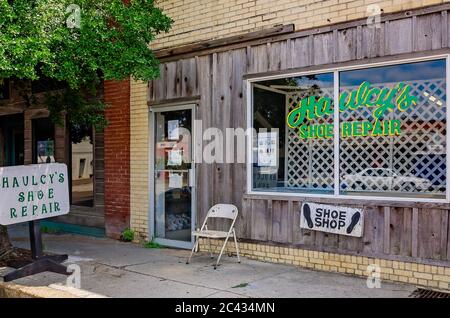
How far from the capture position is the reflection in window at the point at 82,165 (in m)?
9.46

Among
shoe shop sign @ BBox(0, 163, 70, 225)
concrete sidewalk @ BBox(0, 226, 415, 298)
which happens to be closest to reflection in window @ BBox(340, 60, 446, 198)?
concrete sidewalk @ BBox(0, 226, 415, 298)

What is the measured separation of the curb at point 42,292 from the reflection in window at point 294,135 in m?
2.85

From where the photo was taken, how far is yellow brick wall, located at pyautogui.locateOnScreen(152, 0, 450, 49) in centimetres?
585

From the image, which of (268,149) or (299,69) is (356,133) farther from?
(268,149)

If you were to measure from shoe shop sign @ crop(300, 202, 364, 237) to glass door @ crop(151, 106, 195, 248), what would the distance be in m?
2.10

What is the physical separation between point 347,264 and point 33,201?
4084 millimetres

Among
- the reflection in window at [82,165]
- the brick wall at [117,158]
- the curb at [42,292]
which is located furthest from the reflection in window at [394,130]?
the reflection in window at [82,165]

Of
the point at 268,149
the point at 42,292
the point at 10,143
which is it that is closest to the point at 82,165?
the point at 10,143

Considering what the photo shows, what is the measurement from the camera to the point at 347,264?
5.88 m

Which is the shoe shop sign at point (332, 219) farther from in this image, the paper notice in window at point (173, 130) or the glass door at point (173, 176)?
the paper notice in window at point (173, 130)

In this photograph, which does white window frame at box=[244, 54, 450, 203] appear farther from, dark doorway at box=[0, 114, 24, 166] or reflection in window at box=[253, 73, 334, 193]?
dark doorway at box=[0, 114, 24, 166]

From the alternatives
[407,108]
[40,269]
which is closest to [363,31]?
[407,108]
